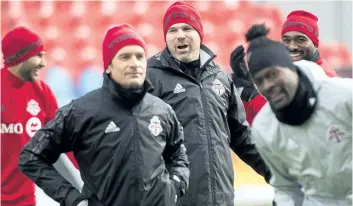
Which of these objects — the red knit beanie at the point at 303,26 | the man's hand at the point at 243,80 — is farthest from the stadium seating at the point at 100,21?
the man's hand at the point at 243,80

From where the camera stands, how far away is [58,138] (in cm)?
625

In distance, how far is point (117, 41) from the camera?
6.42m

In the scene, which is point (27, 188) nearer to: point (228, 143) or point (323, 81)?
point (228, 143)

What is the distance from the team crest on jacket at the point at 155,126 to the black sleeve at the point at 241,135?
3.93 feet

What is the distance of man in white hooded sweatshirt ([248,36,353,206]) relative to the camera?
18.9 ft

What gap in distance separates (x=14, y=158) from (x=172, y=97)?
1699mm

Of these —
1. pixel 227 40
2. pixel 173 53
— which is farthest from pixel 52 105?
pixel 227 40

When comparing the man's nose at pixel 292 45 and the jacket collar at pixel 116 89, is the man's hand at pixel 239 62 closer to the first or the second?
the man's nose at pixel 292 45

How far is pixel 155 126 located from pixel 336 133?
3.48 ft

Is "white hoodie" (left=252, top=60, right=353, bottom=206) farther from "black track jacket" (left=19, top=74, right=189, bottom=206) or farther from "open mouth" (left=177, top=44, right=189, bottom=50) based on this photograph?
"open mouth" (left=177, top=44, right=189, bottom=50)

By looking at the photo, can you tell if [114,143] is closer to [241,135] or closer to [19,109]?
[241,135]

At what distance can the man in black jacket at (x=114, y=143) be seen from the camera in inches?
243

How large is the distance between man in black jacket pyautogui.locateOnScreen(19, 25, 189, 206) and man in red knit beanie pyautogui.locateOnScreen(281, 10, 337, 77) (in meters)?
1.67

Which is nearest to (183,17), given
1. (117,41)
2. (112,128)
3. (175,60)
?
(175,60)
